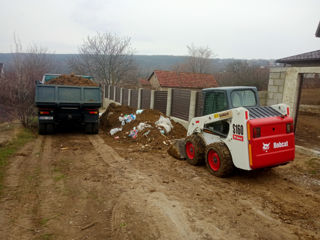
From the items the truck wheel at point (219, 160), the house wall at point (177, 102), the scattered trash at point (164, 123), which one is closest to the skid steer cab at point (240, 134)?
the truck wheel at point (219, 160)

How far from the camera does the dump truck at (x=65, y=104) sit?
9.58 meters

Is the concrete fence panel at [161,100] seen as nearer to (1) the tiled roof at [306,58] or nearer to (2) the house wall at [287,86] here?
(2) the house wall at [287,86]

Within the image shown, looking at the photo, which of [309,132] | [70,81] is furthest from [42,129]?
[309,132]

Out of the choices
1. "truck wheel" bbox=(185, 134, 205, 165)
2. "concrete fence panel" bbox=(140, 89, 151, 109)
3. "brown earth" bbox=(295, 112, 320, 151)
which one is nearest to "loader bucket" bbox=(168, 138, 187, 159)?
"truck wheel" bbox=(185, 134, 205, 165)

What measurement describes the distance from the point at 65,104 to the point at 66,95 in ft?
1.47

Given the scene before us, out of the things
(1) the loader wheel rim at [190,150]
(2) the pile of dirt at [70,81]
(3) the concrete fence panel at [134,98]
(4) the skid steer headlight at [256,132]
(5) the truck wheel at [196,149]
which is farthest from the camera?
(3) the concrete fence panel at [134,98]

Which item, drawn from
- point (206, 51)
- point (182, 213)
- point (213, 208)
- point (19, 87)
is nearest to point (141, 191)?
point (182, 213)

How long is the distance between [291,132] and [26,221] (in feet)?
17.0

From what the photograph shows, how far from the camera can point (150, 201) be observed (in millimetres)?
4484

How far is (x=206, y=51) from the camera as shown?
201 ft

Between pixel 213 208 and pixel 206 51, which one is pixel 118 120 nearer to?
pixel 213 208

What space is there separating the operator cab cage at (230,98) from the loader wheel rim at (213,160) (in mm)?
1034

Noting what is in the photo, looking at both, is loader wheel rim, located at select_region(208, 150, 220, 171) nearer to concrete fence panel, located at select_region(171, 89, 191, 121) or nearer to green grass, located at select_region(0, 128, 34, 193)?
green grass, located at select_region(0, 128, 34, 193)

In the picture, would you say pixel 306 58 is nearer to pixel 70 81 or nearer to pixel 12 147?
pixel 70 81
